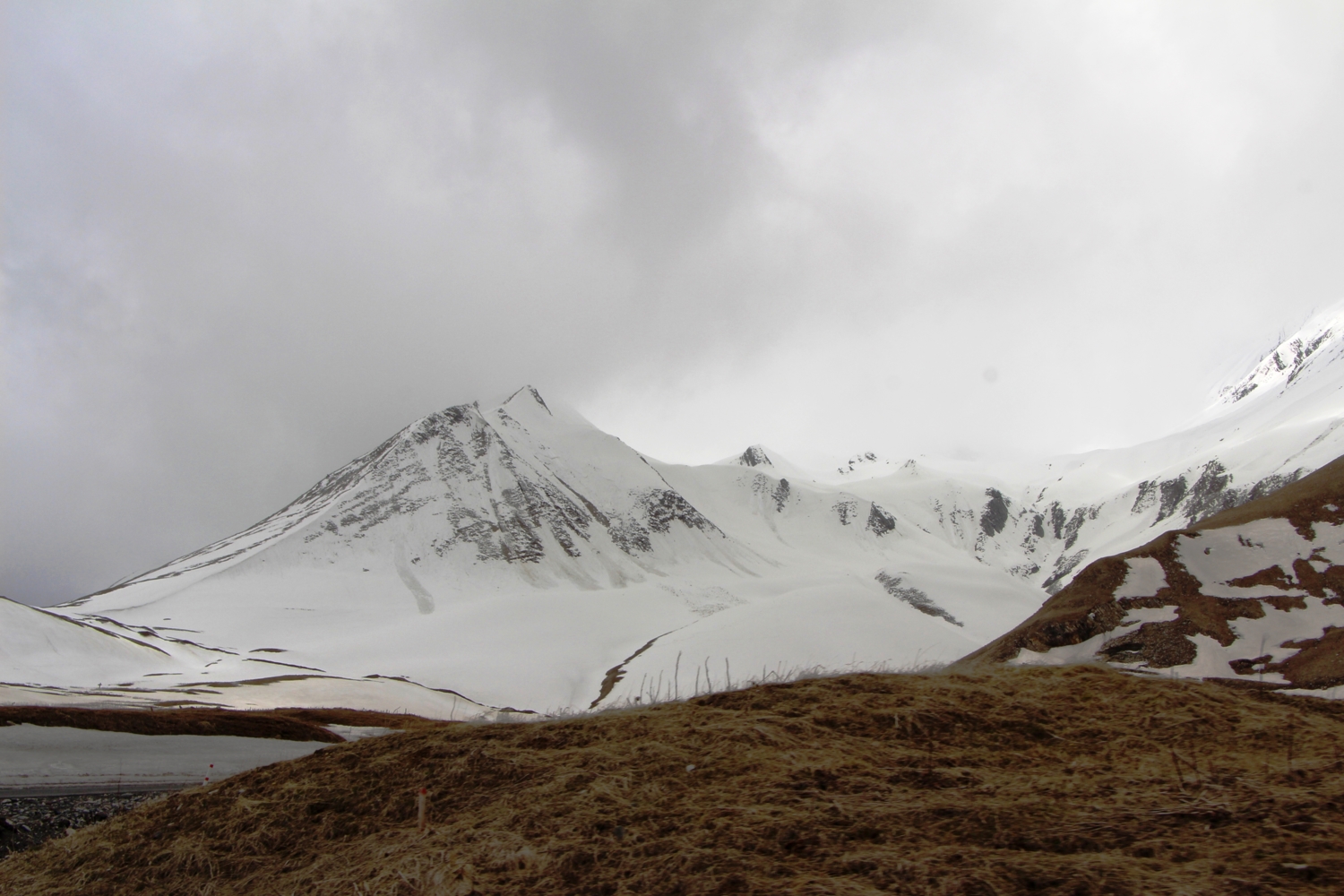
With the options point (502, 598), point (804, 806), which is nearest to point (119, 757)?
point (804, 806)

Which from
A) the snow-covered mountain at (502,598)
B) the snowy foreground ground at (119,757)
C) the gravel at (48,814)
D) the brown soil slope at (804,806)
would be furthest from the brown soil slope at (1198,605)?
the gravel at (48,814)

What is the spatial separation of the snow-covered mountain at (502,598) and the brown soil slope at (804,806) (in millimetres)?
2169

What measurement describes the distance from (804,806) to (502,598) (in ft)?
372

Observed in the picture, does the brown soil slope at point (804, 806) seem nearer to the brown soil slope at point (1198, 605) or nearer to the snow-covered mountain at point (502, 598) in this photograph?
the snow-covered mountain at point (502, 598)

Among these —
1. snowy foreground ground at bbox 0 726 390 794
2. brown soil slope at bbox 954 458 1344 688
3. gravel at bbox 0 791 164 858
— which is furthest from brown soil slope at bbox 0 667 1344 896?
brown soil slope at bbox 954 458 1344 688

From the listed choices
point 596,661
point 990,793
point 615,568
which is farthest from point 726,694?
point 615,568

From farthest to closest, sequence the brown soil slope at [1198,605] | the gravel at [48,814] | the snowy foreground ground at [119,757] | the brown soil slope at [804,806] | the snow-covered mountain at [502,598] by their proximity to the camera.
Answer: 1. the snow-covered mountain at [502,598]
2. the brown soil slope at [1198,605]
3. the snowy foreground ground at [119,757]
4. the gravel at [48,814]
5. the brown soil slope at [804,806]

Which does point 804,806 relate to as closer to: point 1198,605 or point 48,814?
point 48,814

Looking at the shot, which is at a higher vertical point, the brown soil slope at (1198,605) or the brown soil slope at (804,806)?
the brown soil slope at (1198,605)

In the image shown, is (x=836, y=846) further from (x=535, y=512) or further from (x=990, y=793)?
(x=535, y=512)

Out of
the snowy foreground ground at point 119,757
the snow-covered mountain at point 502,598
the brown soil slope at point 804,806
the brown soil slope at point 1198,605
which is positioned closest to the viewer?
the brown soil slope at point 804,806

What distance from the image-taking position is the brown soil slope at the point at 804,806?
379 cm

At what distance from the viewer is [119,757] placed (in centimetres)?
1811

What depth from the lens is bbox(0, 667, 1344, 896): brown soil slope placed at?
3.79m
